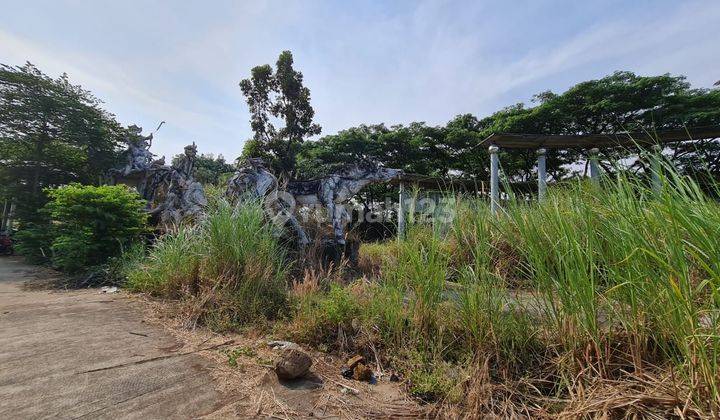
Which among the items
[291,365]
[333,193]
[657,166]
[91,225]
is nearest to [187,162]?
[91,225]

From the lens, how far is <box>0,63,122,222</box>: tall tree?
10938 millimetres

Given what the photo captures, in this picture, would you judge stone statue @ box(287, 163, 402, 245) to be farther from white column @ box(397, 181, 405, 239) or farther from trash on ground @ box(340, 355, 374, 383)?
trash on ground @ box(340, 355, 374, 383)

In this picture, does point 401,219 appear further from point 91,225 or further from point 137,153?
point 137,153

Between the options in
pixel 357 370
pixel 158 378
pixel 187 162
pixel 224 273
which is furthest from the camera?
pixel 187 162

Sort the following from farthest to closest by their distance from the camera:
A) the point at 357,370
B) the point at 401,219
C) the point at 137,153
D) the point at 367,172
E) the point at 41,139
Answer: the point at 41,139 → the point at 137,153 → the point at 367,172 → the point at 401,219 → the point at 357,370

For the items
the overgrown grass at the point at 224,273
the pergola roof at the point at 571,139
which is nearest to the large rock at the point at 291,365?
the overgrown grass at the point at 224,273

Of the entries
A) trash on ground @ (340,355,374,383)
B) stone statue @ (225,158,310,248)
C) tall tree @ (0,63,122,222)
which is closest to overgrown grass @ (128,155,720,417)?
trash on ground @ (340,355,374,383)

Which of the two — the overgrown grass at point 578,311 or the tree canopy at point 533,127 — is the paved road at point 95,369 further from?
the tree canopy at point 533,127

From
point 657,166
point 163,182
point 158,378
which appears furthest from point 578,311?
point 163,182

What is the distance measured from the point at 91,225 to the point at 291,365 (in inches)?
235

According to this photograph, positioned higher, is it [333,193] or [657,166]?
[333,193]

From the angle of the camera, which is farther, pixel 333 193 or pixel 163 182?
pixel 163 182

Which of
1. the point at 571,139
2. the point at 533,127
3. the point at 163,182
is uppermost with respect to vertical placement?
the point at 533,127

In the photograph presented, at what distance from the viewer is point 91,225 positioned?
5812 mm
